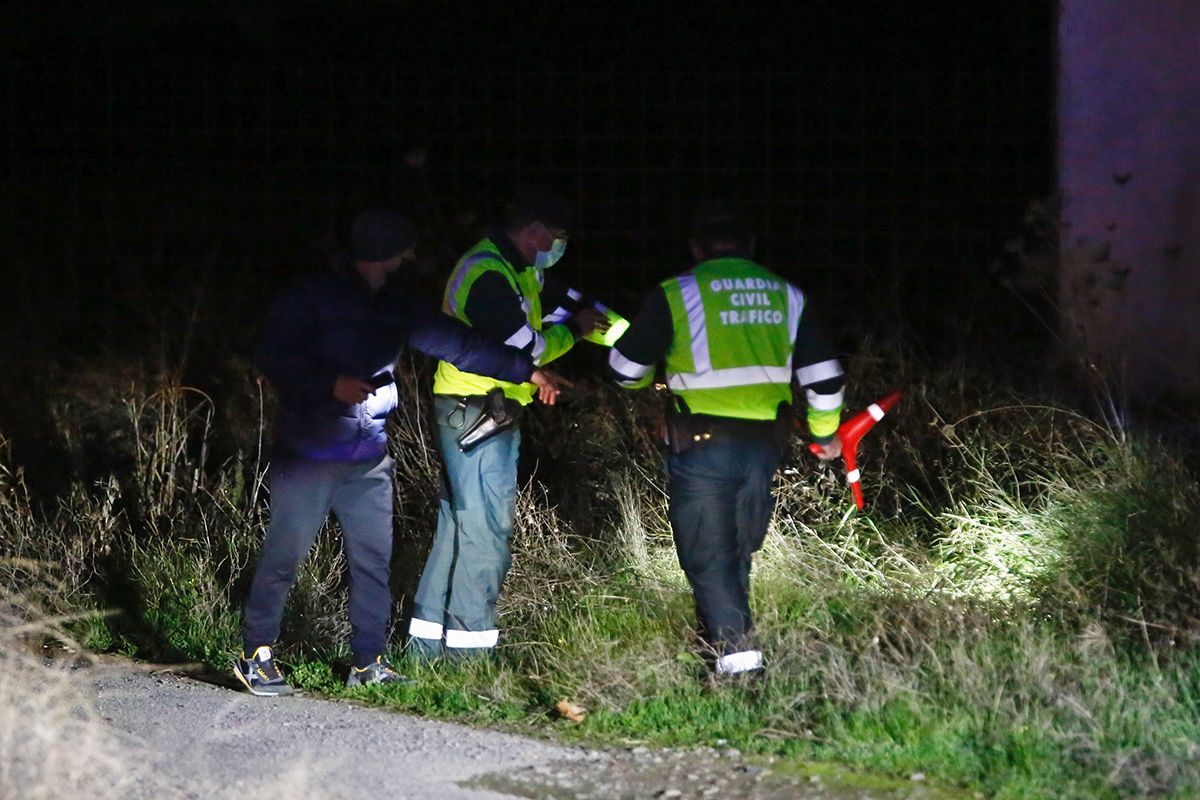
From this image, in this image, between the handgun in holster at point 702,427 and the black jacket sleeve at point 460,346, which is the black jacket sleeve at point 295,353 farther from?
the handgun in holster at point 702,427

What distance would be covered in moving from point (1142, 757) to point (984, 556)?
1.97 meters

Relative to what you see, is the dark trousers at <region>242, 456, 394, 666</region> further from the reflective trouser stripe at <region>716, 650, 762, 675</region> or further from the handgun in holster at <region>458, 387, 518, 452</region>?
the reflective trouser stripe at <region>716, 650, 762, 675</region>

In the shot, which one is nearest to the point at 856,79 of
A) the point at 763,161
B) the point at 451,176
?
the point at 763,161

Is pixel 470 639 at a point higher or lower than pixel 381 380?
lower

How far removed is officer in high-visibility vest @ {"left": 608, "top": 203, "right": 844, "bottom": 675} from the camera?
18.4 feet

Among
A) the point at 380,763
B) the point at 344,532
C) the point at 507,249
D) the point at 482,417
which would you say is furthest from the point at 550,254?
the point at 380,763

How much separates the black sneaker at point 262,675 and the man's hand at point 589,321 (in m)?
1.65

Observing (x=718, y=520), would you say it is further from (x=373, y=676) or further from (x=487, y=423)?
(x=373, y=676)

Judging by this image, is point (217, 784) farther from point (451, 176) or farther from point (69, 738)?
point (451, 176)

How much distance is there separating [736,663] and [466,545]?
1182mm

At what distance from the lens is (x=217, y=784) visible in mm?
4699

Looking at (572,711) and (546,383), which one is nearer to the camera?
(572,711)

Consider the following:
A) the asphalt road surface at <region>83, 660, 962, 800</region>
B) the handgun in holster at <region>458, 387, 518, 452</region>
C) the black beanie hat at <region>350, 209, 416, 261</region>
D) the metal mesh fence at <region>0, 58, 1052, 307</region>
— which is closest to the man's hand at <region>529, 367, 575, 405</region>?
the handgun in holster at <region>458, 387, 518, 452</region>

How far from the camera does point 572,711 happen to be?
5.42 meters
